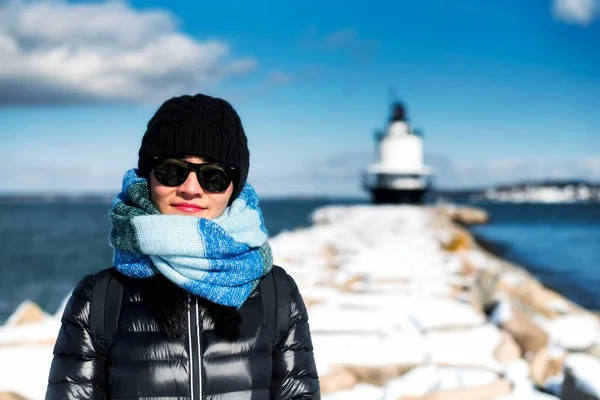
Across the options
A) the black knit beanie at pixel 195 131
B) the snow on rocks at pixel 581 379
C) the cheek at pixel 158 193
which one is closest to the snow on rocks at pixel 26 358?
the cheek at pixel 158 193

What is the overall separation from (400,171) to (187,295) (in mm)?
29043

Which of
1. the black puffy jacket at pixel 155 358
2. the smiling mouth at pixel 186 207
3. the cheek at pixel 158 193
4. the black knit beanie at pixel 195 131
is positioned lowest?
the black puffy jacket at pixel 155 358

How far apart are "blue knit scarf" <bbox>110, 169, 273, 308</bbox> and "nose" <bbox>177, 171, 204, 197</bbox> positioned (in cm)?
7

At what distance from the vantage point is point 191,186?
1540 millimetres

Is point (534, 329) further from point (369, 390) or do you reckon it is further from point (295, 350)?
point (295, 350)

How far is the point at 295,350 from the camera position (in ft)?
5.26

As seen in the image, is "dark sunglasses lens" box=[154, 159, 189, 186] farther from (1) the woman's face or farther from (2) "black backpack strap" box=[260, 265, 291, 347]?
(2) "black backpack strap" box=[260, 265, 291, 347]

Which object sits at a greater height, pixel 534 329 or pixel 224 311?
pixel 224 311

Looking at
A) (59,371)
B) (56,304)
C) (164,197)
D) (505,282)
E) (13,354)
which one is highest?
(164,197)

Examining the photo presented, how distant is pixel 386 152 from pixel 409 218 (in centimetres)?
724

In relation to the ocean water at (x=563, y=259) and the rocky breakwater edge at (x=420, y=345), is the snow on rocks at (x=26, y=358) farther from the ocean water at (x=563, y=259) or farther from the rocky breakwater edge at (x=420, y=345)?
the ocean water at (x=563, y=259)

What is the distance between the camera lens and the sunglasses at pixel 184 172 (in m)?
1.55

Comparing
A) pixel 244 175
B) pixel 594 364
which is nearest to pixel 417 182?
pixel 594 364

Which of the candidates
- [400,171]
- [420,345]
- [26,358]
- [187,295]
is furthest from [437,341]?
[400,171]
